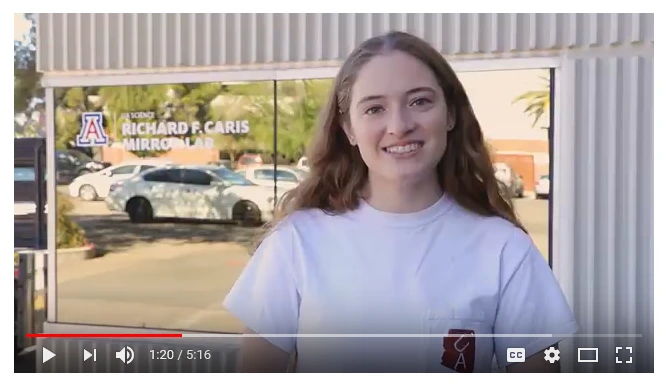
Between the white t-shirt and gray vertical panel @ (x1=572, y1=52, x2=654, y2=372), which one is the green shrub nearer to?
the white t-shirt

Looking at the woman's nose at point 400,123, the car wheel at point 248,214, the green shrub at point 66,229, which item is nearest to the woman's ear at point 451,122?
the woman's nose at point 400,123

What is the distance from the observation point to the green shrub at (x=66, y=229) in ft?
7.41

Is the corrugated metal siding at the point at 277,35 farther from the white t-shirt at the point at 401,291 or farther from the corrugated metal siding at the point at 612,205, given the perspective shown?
the white t-shirt at the point at 401,291

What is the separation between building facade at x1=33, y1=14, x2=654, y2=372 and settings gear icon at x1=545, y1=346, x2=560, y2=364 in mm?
64

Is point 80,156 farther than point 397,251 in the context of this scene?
Yes

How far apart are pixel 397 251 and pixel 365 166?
302 millimetres

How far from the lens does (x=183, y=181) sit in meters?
2.21

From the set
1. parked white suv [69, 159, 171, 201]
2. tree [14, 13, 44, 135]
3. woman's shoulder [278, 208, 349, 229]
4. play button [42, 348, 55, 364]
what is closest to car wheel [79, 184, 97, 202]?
parked white suv [69, 159, 171, 201]

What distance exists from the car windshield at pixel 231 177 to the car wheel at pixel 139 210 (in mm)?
271

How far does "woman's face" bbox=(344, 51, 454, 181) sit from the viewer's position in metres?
2.05

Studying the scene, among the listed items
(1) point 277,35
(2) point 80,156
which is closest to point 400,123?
(1) point 277,35

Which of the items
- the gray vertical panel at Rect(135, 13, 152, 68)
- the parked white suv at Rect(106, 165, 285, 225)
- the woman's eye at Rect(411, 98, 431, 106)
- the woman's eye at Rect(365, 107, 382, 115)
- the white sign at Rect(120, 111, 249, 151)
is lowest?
the parked white suv at Rect(106, 165, 285, 225)

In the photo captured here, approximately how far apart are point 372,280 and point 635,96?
1060 mm
